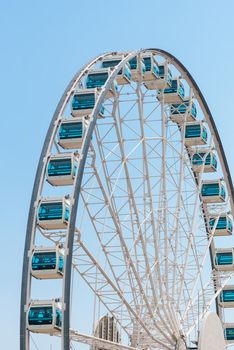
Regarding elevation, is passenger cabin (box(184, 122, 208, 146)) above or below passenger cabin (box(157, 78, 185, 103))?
below

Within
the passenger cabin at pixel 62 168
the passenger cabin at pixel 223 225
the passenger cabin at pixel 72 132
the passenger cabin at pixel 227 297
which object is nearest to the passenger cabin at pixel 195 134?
the passenger cabin at pixel 223 225

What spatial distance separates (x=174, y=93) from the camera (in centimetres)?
5022

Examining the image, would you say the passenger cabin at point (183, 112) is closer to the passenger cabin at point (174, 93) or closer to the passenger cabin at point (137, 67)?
the passenger cabin at point (174, 93)

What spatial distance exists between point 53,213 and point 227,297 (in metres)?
23.0

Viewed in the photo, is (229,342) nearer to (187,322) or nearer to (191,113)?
(187,322)

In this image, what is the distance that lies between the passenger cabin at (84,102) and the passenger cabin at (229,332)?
21048 millimetres

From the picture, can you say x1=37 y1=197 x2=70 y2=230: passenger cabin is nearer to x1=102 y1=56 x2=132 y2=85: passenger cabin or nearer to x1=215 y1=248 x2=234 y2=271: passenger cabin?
x1=102 y1=56 x2=132 y2=85: passenger cabin

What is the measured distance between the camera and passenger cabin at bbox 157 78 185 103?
50094mm

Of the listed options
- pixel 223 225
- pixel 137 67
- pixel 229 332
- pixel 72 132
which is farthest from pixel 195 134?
pixel 72 132

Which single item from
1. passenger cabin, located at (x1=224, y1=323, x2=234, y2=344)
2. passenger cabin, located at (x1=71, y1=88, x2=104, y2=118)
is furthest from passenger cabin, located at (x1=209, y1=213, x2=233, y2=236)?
passenger cabin, located at (x1=71, y1=88, x2=104, y2=118)

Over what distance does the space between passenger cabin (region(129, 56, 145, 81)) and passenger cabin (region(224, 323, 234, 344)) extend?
1833cm

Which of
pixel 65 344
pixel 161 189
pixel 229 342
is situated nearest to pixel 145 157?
pixel 161 189

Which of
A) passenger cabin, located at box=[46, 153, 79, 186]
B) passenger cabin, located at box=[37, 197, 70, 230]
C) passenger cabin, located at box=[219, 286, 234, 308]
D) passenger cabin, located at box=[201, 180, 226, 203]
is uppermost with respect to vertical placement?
passenger cabin, located at box=[46, 153, 79, 186]

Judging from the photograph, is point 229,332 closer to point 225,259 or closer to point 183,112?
point 225,259
